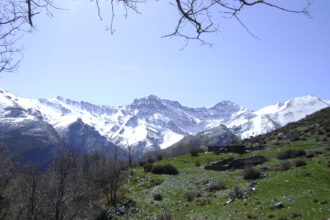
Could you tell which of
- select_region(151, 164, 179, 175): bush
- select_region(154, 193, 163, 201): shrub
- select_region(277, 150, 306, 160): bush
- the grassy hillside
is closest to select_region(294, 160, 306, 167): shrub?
the grassy hillside

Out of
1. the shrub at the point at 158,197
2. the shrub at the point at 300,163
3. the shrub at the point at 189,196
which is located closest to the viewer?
the shrub at the point at 189,196

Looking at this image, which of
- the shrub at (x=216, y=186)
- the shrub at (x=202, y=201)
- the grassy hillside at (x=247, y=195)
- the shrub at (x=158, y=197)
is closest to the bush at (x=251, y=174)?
the grassy hillside at (x=247, y=195)

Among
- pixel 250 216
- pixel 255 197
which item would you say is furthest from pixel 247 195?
pixel 250 216

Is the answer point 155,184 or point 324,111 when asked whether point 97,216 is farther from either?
point 324,111

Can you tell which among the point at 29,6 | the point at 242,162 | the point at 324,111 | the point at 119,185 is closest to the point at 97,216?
the point at 119,185

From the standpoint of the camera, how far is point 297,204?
22.4 m

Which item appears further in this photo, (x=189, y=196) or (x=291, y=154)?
(x=291, y=154)

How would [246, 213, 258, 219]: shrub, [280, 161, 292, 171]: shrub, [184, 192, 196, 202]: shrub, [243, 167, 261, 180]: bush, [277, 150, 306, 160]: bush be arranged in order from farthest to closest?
1. [277, 150, 306, 160]: bush
2. [243, 167, 261, 180]: bush
3. [280, 161, 292, 171]: shrub
4. [184, 192, 196, 202]: shrub
5. [246, 213, 258, 219]: shrub

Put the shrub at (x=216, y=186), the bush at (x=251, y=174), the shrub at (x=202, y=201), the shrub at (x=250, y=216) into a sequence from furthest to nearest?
the bush at (x=251, y=174), the shrub at (x=216, y=186), the shrub at (x=202, y=201), the shrub at (x=250, y=216)

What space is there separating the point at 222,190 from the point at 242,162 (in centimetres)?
1592

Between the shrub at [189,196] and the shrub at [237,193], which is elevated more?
the shrub at [237,193]

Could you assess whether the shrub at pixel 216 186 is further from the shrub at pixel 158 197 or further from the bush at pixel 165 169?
the bush at pixel 165 169

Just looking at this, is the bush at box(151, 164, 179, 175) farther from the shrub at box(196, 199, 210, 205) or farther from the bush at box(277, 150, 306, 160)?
the shrub at box(196, 199, 210, 205)

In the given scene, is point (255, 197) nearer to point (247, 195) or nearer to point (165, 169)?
point (247, 195)
